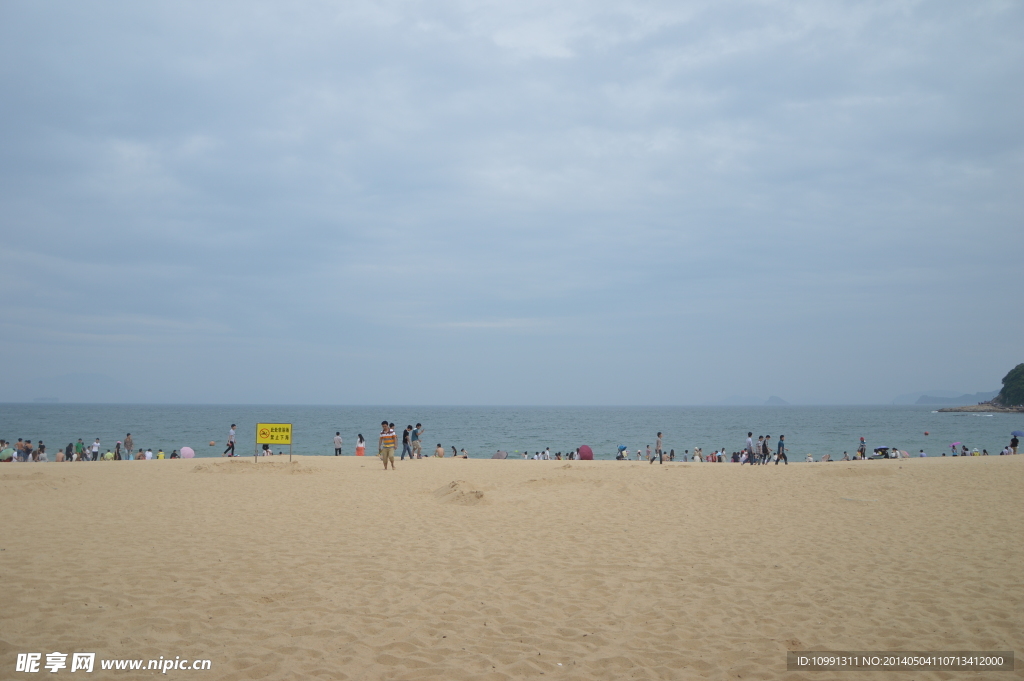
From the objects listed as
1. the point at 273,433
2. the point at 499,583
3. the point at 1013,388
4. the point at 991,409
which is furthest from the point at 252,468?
the point at 991,409

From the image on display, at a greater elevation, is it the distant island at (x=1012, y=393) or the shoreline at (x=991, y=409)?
the distant island at (x=1012, y=393)

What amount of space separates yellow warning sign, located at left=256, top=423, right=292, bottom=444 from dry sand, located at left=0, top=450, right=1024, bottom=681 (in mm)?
7707

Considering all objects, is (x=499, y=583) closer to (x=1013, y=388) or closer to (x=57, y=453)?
(x=57, y=453)

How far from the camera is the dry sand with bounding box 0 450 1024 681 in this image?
554cm

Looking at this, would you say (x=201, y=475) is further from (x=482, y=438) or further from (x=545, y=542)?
(x=482, y=438)

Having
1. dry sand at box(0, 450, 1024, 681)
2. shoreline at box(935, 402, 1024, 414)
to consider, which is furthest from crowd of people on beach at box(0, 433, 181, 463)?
shoreline at box(935, 402, 1024, 414)

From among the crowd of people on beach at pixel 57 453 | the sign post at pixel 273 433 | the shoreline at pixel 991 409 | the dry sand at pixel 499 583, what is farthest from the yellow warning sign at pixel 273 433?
the shoreline at pixel 991 409

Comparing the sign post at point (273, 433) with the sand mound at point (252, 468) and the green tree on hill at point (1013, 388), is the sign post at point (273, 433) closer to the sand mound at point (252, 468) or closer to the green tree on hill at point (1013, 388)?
the sand mound at point (252, 468)

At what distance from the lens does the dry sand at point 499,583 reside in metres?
5.54

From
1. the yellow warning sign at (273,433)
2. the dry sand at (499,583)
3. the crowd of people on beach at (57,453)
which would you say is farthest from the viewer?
the crowd of people on beach at (57,453)

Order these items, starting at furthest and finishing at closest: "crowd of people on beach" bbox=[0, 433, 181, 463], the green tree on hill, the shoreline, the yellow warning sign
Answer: the green tree on hill, the shoreline, "crowd of people on beach" bbox=[0, 433, 181, 463], the yellow warning sign

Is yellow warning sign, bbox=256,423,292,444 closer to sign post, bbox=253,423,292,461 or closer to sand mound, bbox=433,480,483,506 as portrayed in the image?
sign post, bbox=253,423,292,461

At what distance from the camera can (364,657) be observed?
5434 mm

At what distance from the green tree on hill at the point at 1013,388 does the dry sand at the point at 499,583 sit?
15342 centimetres
